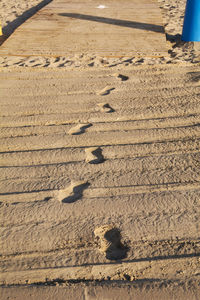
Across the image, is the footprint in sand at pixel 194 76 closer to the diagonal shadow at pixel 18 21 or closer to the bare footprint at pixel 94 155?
the bare footprint at pixel 94 155

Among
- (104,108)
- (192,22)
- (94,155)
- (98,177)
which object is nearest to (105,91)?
(104,108)

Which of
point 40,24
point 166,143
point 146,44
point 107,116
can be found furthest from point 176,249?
point 40,24

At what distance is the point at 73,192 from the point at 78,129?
33.1 inches

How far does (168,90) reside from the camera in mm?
3406

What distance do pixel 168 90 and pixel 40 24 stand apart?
3463mm

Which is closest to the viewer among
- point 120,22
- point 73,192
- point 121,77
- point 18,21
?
point 73,192

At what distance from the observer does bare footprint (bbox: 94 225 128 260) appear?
168 centimetres

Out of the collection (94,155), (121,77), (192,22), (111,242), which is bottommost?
(111,242)

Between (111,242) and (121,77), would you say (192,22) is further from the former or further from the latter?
(111,242)

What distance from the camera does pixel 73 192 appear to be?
6.86 feet

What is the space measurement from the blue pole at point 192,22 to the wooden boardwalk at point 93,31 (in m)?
0.38

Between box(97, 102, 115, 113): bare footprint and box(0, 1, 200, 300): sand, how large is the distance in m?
0.01

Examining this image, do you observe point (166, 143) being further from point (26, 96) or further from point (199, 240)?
point (26, 96)

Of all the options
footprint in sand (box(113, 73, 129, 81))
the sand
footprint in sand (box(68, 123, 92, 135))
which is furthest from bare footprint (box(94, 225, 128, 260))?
footprint in sand (box(113, 73, 129, 81))
